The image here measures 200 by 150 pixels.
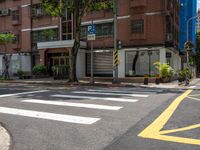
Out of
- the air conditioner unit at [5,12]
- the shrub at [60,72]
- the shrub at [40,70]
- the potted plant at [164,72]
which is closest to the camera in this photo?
the potted plant at [164,72]

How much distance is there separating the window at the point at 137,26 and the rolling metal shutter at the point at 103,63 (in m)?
3.89

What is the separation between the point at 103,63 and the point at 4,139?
27.0 metres

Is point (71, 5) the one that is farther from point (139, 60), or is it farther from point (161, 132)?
point (161, 132)

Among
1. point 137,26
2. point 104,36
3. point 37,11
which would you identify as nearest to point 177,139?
point 137,26

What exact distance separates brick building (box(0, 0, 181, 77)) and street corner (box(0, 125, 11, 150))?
23575 millimetres

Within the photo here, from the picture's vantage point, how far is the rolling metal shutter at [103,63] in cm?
3284

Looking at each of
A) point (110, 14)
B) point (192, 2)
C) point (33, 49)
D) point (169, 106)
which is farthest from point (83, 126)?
point (192, 2)

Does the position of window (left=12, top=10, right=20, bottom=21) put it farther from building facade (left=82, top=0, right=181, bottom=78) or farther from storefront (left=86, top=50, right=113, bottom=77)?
storefront (left=86, top=50, right=113, bottom=77)

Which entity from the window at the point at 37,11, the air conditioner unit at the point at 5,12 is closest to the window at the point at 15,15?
the air conditioner unit at the point at 5,12

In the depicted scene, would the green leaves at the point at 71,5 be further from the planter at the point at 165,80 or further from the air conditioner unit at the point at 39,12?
the air conditioner unit at the point at 39,12

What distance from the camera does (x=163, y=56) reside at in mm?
29047

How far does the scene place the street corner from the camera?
5.84 metres

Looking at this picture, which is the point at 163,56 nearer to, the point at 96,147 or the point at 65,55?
the point at 65,55

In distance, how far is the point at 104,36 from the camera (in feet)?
107
